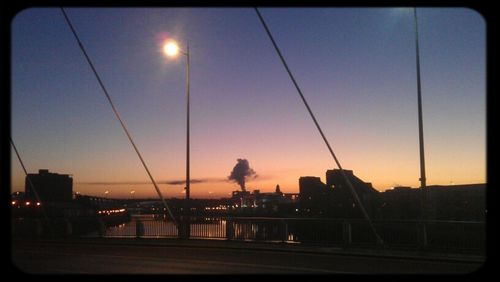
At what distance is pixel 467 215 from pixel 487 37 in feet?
174

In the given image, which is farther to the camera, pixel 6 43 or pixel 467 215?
pixel 467 215

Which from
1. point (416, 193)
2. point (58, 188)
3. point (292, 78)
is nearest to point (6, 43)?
point (292, 78)

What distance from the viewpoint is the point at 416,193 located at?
70812mm

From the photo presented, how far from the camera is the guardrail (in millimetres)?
17328

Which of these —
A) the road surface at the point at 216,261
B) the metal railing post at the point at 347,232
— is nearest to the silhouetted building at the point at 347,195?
the metal railing post at the point at 347,232

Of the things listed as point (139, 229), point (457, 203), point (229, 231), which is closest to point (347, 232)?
point (229, 231)

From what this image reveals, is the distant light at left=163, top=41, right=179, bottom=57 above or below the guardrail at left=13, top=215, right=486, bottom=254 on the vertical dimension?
above

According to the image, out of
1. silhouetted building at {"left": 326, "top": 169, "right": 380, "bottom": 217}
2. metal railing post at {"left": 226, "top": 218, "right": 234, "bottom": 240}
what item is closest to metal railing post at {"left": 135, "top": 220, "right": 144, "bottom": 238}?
metal railing post at {"left": 226, "top": 218, "right": 234, "bottom": 240}

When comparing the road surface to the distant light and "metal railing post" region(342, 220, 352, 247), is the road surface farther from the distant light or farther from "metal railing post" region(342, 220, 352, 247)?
the distant light

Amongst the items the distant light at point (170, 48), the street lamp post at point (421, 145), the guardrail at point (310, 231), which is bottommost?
the guardrail at point (310, 231)

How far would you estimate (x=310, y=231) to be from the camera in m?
22.8

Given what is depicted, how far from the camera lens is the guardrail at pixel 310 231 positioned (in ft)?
56.9

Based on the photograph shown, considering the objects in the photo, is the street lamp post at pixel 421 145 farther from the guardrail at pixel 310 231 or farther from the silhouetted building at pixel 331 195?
the silhouetted building at pixel 331 195
